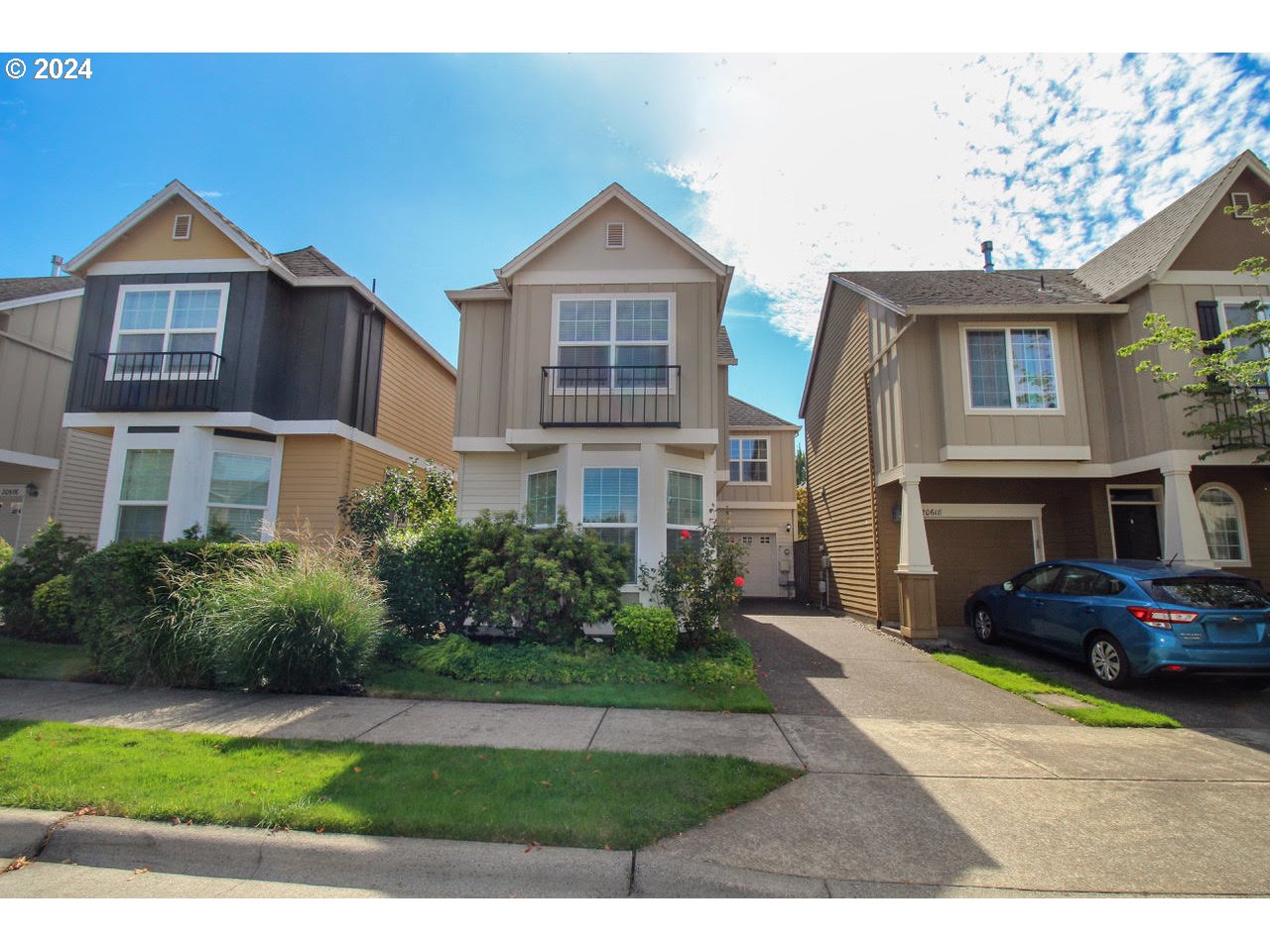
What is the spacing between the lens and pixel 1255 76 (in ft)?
19.6

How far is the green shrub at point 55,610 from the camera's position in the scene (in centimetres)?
874

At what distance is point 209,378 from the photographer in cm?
1093

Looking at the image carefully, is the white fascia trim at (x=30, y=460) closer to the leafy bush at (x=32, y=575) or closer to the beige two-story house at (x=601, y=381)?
the leafy bush at (x=32, y=575)

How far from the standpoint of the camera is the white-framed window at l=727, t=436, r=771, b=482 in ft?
70.0

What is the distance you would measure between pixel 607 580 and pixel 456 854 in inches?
195

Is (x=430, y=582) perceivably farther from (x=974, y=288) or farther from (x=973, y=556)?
(x=974, y=288)

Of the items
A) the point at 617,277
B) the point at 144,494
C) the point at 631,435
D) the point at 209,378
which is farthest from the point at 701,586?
the point at 144,494

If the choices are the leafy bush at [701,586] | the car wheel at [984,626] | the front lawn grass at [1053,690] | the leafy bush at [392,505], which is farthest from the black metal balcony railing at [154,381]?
the car wheel at [984,626]

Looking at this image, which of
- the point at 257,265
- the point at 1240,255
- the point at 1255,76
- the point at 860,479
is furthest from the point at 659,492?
the point at 1240,255

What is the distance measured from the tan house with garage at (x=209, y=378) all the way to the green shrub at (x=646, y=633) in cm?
671

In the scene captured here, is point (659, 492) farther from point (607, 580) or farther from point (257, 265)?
point (257, 265)

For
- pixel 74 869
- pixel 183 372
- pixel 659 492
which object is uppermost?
pixel 183 372

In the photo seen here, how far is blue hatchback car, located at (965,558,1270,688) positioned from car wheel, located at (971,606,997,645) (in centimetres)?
139

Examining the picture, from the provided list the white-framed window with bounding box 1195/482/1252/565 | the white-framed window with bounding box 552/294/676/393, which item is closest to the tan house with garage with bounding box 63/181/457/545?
the white-framed window with bounding box 552/294/676/393
